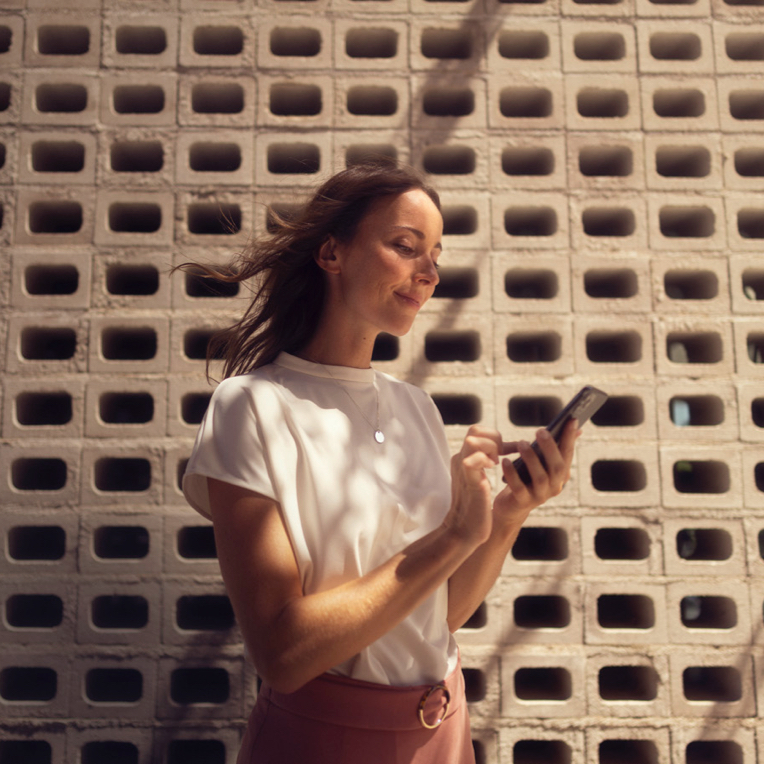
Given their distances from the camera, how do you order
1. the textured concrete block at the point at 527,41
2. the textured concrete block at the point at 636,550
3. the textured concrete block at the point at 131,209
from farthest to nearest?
1. the textured concrete block at the point at 527,41
2. the textured concrete block at the point at 131,209
3. the textured concrete block at the point at 636,550

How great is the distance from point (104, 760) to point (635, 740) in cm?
171

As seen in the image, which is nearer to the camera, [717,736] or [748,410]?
[717,736]

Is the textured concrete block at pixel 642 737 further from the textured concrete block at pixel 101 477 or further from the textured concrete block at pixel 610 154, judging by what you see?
the textured concrete block at pixel 610 154

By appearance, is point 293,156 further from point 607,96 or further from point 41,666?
point 41,666

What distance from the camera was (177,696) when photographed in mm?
2072

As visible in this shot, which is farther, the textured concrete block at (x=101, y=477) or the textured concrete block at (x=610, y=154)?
the textured concrete block at (x=610, y=154)

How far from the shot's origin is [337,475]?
1.08 metres

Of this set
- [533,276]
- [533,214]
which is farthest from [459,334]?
[533,214]

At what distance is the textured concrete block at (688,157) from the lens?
2236 mm

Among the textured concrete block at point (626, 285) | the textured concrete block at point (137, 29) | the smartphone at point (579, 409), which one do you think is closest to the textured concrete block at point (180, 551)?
the smartphone at point (579, 409)

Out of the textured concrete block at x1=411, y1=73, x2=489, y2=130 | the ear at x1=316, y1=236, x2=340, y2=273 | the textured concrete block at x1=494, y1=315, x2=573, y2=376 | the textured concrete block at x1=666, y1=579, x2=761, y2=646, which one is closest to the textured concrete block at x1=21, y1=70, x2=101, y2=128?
the textured concrete block at x1=411, y1=73, x2=489, y2=130

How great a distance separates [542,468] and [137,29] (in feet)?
7.07

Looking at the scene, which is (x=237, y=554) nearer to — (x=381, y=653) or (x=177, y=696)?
(x=381, y=653)

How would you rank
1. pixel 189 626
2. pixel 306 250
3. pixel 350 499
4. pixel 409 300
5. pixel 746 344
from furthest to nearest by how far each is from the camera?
pixel 746 344 → pixel 189 626 → pixel 306 250 → pixel 409 300 → pixel 350 499
